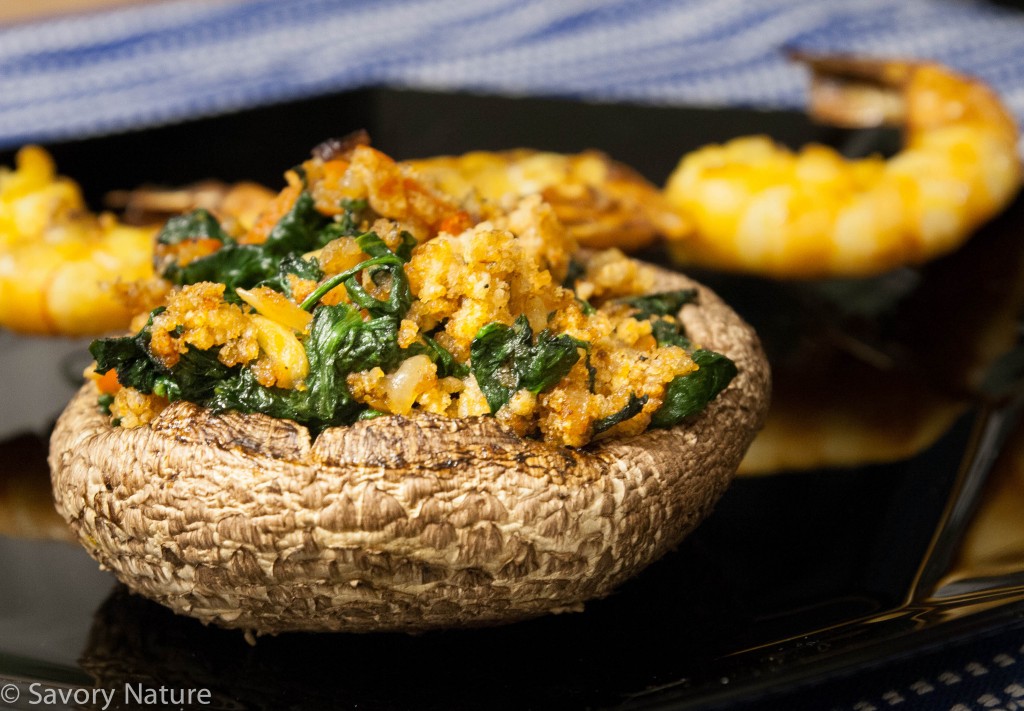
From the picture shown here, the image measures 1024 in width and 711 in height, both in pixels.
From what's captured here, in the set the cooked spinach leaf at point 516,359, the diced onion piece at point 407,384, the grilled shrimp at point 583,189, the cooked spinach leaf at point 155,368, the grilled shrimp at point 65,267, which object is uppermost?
the cooked spinach leaf at point 516,359

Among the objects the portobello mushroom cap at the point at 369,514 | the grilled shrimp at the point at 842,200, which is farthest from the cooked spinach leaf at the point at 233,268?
the grilled shrimp at the point at 842,200

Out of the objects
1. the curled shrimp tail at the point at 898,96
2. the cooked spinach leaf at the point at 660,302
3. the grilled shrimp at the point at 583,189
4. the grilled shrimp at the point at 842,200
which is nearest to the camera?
the cooked spinach leaf at the point at 660,302

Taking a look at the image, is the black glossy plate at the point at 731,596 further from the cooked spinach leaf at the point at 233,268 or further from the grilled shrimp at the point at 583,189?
the cooked spinach leaf at the point at 233,268

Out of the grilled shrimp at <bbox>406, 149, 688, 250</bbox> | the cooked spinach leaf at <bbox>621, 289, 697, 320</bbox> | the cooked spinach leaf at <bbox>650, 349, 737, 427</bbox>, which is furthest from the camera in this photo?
the grilled shrimp at <bbox>406, 149, 688, 250</bbox>

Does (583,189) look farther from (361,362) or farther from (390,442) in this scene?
(390,442)

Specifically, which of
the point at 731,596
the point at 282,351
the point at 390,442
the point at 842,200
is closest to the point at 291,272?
the point at 282,351

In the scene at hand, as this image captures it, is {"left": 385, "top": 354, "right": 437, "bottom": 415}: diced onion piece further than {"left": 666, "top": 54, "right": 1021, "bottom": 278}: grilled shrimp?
No

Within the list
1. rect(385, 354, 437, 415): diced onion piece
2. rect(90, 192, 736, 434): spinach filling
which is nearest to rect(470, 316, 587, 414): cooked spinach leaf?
rect(90, 192, 736, 434): spinach filling

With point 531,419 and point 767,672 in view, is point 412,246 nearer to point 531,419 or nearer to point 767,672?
point 531,419

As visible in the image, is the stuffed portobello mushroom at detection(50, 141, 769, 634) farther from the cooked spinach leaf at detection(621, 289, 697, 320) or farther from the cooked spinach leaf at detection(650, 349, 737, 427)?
the cooked spinach leaf at detection(621, 289, 697, 320)
